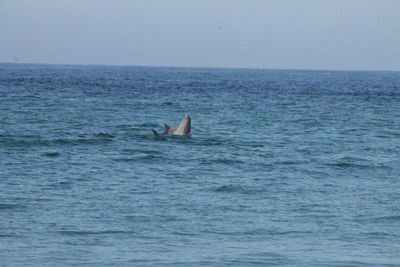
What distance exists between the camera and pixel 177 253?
1183cm

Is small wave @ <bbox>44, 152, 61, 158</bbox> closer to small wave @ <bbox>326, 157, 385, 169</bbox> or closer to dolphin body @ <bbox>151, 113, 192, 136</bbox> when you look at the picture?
dolphin body @ <bbox>151, 113, 192, 136</bbox>

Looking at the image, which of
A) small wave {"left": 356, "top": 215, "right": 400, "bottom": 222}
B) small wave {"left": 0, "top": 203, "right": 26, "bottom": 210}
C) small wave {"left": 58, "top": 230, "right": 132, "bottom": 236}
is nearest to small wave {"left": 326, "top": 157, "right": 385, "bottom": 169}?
small wave {"left": 356, "top": 215, "right": 400, "bottom": 222}

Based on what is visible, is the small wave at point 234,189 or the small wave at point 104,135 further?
the small wave at point 104,135

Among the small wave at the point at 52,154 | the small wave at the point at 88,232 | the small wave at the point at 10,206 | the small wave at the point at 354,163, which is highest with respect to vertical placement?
the small wave at the point at 88,232

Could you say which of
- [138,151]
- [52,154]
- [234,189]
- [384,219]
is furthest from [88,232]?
[138,151]

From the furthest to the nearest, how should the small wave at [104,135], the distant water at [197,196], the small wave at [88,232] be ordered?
the small wave at [104,135]
the small wave at [88,232]
the distant water at [197,196]

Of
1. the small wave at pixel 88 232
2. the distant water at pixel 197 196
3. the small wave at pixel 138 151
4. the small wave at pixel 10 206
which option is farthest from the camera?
the small wave at pixel 138 151

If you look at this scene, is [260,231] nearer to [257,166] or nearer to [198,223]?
[198,223]

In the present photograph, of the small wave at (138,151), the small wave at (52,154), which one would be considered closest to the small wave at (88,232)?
the small wave at (52,154)

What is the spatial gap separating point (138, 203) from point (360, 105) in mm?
40873

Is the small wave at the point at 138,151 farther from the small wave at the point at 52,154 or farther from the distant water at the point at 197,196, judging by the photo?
the small wave at the point at 52,154

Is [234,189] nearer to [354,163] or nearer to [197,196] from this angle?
[197,196]

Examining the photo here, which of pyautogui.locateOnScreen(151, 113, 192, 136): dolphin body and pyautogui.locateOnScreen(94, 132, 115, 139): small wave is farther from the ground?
pyautogui.locateOnScreen(151, 113, 192, 136): dolphin body

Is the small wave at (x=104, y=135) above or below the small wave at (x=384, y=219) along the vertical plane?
below
